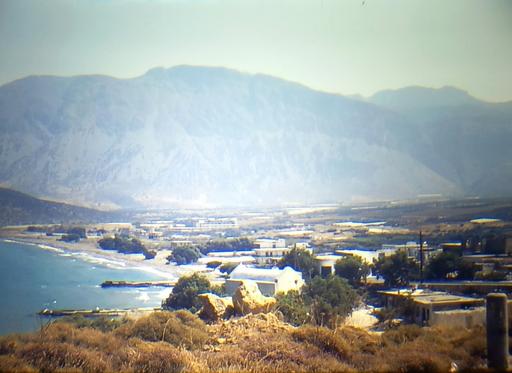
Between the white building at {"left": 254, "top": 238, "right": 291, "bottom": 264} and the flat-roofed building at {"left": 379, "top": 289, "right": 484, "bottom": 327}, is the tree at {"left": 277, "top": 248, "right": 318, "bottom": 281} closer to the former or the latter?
the white building at {"left": 254, "top": 238, "right": 291, "bottom": 264}

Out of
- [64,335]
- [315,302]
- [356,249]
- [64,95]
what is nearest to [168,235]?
[356,249]

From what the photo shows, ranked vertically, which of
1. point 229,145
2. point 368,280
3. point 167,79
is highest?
point 167,79

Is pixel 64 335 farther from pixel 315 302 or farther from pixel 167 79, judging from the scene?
pixel 167 79

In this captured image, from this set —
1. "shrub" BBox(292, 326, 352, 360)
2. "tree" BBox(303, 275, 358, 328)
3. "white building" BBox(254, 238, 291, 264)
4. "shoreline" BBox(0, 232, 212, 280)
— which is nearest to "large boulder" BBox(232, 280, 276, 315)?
"tree" BBox(303, 275, 358, 328)

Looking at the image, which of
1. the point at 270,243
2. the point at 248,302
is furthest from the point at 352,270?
the point at 270,243

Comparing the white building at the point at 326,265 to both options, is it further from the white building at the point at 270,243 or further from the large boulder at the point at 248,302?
the large boulder at the point at 248,302

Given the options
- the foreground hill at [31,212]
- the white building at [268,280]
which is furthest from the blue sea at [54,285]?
the foreground hill at [31,212]
